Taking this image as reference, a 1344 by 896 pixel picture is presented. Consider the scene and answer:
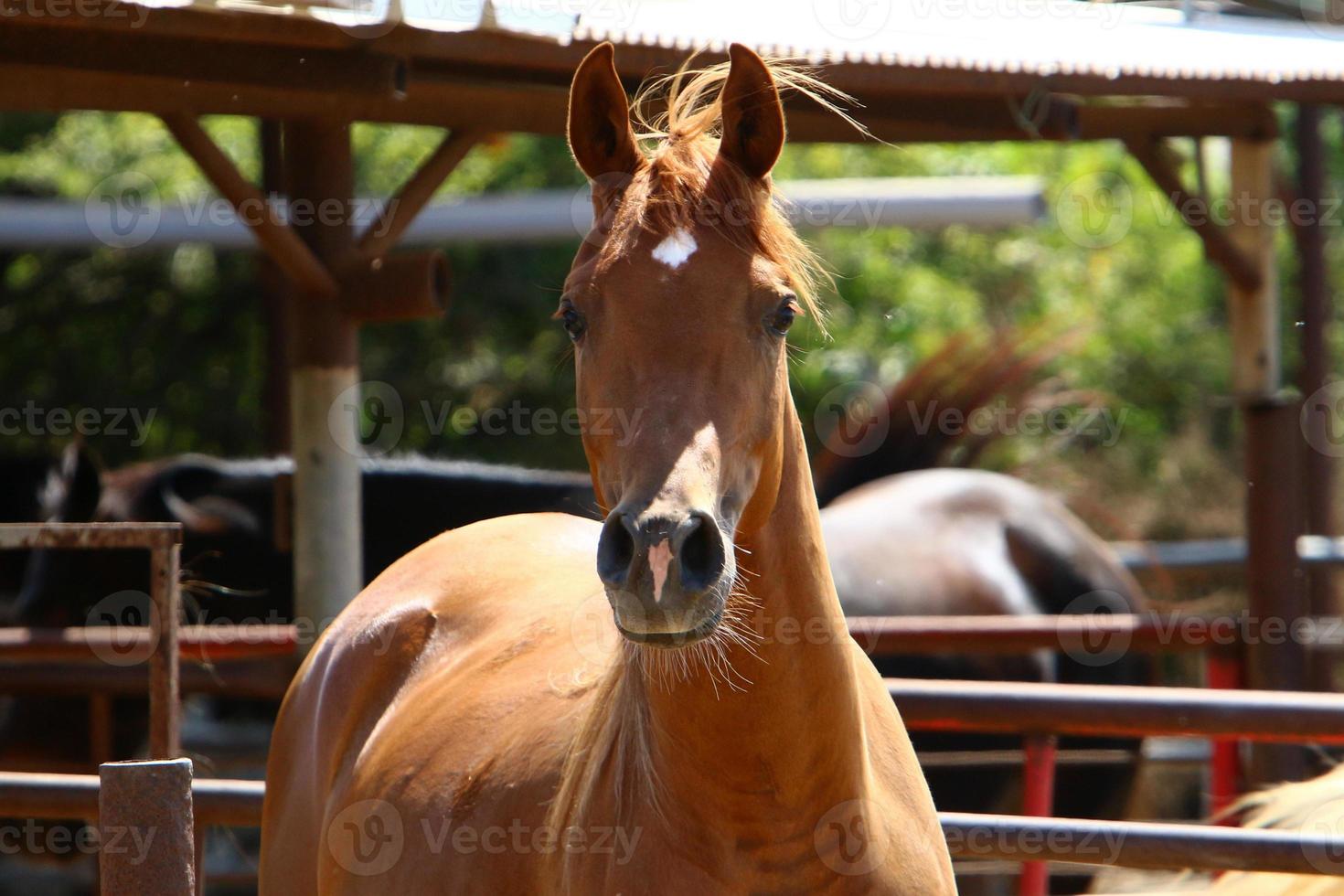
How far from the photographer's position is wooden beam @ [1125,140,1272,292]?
5.03 m

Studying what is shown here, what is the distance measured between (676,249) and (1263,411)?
12.9 feet

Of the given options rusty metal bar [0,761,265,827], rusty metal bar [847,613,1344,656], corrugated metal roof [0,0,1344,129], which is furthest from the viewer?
rusty metal bar [847,613,1344,656]

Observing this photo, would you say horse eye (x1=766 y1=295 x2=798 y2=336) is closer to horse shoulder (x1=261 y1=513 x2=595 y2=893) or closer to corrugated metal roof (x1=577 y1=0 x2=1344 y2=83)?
horse shoulder (x1=261 y1=513 x2=595 y2=893)

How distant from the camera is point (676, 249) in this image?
2070 mm

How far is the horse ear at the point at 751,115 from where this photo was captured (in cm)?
220

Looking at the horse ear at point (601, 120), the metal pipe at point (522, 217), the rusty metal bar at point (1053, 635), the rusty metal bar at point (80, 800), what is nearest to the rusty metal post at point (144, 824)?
the rusty metal bar at point (80, 800)

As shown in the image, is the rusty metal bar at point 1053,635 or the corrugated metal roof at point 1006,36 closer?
the corrugated metal roof at point 1006,36

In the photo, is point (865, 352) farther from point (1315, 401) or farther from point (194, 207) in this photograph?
point (194, 207)

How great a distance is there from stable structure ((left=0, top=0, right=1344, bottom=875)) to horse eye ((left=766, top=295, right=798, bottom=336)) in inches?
70.2

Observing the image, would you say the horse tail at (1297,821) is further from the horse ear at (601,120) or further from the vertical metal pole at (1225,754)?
the horse ear at (601,120)

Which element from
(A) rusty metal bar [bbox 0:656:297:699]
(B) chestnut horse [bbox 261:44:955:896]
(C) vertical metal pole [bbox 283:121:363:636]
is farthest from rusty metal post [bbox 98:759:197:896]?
(A) rusty metal bar [bbox 0:656:297:699]

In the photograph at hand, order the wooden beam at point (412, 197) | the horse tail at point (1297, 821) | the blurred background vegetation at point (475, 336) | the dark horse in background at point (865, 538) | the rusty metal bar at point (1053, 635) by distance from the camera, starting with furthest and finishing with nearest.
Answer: the blurred background vegetation at point (475, 336), the dark horse in background at point (865, 538), the rusty metal bar at point (1053, 635), the wooden beam at point (412, 197), the horse tail at point (1297, 821)

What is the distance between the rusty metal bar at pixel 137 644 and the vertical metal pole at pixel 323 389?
117mm

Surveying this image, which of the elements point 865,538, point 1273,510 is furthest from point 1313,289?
point 865,538
